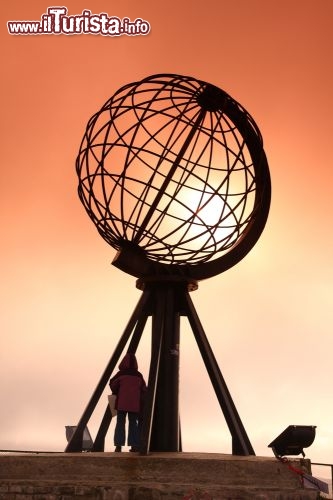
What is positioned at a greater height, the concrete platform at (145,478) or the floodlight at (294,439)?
the floodlight at (294,439)

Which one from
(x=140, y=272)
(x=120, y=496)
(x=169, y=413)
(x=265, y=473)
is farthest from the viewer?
(x=140, y=272)

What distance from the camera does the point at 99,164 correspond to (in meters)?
9.11

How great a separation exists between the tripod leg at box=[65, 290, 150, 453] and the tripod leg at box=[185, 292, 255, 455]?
0.73m

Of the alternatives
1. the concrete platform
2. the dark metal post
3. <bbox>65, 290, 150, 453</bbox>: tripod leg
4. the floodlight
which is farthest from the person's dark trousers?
the floodlight

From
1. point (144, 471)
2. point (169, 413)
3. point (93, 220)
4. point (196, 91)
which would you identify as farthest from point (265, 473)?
point (196, 91)

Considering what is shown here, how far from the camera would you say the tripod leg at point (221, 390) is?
8133 mm

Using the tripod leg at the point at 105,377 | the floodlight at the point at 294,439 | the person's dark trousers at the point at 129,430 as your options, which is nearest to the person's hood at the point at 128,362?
the tripod leg at the point at 105,377

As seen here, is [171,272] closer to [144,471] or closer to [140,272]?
A: [140,272]

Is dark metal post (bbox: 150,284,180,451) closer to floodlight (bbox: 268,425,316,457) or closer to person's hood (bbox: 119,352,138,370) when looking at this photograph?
person's hood (bbox: 119,352,138,370)

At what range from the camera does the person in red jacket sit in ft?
27.5

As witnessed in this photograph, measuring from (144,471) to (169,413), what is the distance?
2065 mm

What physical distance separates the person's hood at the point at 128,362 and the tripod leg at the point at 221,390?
103 cm

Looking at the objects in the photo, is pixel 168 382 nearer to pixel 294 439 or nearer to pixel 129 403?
pixel 129 403

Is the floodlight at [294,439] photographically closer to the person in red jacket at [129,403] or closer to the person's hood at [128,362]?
the person in red jacket at [129,403]
